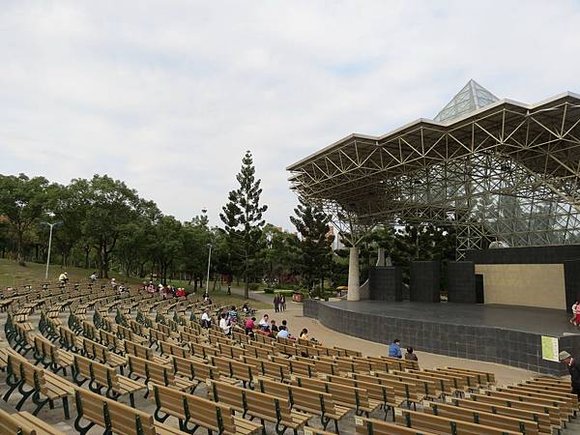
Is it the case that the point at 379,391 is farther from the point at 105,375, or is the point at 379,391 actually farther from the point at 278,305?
the point at 278,305

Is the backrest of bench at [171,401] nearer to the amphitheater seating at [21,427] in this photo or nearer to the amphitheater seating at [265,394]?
the amphitheater seating at [265,394]

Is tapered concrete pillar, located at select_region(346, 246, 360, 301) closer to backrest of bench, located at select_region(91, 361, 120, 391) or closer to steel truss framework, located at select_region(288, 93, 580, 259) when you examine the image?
steel truss framework, located at select_region(288, 93, 580, 259)

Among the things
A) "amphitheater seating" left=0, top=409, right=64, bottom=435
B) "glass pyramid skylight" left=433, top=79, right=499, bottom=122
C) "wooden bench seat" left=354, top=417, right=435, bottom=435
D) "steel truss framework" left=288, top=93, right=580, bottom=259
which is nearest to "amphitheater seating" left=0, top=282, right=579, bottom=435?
"wooden bench seat" left=354, top=417, right=435, bottom=435

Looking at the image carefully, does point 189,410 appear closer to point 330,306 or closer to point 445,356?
point 445,356

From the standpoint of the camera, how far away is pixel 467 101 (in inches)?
1291

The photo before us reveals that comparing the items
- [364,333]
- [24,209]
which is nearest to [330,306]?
[364,333]

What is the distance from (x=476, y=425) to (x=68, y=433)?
417cm

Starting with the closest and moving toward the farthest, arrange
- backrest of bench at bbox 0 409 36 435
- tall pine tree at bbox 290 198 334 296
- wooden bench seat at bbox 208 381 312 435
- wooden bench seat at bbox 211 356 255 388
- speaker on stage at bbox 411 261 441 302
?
1. backrest of bench at bbox 0 409 36 435
2. wooden bench seat at bbox 208 381 312 435
3. wooden bench seat at bbox 211 356 255 388
4. speaker on stage at bbox 411 261 441 302
5. tall pine tree at bbox 290 198 334 296

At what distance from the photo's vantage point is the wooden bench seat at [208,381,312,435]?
14.9 feet

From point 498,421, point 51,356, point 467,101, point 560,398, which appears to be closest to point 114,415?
point 51,356

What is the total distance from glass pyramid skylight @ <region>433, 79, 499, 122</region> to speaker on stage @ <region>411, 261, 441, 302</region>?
1186cm

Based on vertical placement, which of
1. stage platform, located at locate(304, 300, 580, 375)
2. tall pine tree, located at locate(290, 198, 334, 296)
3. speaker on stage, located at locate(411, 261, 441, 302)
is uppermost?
tall pine tree, located at locate(290, 198, 334, 296)

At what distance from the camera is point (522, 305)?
25.7 metres

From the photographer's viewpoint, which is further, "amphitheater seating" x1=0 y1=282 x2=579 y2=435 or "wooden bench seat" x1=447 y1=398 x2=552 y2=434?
"wooden bench seat" x1=447 y1=398 x2=552 y2=434
